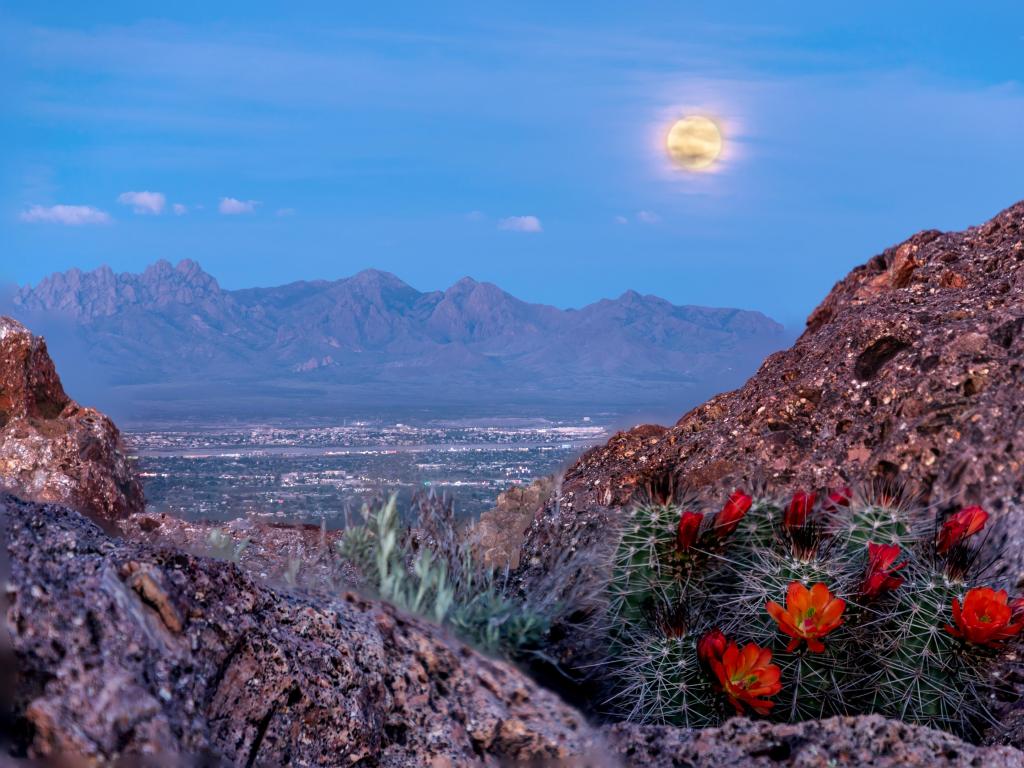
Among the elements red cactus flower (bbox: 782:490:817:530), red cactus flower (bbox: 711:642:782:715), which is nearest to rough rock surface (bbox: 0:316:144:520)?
red cactus flower (bbox: 782:490:817:530)

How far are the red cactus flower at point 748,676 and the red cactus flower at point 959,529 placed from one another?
119 centimetres

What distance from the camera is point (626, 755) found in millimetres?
2941

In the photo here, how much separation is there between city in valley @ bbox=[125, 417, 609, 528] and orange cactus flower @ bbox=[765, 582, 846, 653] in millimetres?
2256

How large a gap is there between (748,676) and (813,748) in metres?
0.87

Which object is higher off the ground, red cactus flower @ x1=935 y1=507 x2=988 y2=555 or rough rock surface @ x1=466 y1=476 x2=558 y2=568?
red cactus flower @ x1=935 y1=507 x2=988 y2=555

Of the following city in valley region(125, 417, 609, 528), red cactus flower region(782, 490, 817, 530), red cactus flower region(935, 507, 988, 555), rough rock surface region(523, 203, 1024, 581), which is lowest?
city in valley region(125, 417, 609, 528)

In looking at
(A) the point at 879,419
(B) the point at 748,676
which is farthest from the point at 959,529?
(B) the point at 748,676

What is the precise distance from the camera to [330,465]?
27.8 m

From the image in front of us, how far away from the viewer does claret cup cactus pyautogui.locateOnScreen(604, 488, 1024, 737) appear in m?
3.88

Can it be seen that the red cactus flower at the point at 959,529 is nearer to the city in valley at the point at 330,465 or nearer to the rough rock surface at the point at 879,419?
the rough rock surface at the point at 879,419

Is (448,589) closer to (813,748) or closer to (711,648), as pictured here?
(711,648)

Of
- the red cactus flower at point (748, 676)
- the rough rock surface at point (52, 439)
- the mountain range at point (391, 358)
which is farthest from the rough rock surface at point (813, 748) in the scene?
the mountain range at point (391, 358)

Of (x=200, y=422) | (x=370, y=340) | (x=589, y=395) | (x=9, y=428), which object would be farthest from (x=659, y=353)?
(x=9, y=428)

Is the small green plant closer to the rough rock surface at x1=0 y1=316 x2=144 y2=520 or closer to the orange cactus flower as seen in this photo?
the orange cactus flower
